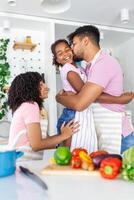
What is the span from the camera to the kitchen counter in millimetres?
756

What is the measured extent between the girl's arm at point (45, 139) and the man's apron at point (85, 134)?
1.2 inches

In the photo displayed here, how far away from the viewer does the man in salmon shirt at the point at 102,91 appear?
1.44 meters

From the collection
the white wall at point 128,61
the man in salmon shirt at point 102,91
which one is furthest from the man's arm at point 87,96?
the white wall at point 128,61

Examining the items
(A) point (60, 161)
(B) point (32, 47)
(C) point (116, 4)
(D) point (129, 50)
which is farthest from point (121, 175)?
(D) point (129, 50)

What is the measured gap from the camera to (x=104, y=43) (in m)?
4.07

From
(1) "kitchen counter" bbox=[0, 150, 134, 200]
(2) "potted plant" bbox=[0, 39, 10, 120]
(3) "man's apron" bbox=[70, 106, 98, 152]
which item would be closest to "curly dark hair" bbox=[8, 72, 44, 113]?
(3) "man's apron" bbox=[70, 106, 98, 152]

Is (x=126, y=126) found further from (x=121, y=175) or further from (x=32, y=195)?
(x=32, y=195)

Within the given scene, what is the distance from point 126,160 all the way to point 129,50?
3145mm

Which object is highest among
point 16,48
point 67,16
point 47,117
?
point 67,16

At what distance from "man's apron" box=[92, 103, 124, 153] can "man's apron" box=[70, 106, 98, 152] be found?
0.03 m

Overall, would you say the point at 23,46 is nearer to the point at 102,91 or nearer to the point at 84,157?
the point at 102,91

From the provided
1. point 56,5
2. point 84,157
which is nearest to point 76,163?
point 84,157

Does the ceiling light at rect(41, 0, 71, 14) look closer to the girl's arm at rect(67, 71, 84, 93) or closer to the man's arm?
the girl's arm at rect(67, 71, 84, 93)

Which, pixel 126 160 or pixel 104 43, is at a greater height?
pixel 104 43
